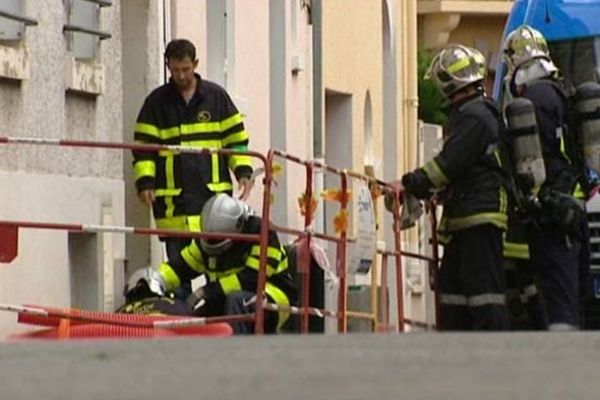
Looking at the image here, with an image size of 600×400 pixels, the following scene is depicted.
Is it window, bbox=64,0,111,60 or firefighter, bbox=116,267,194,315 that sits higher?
window, bbox=64,0,111,60

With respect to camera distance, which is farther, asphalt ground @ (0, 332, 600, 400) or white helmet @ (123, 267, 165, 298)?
white helmet @ (123, 267, 165, 298)

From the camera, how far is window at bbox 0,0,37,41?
578 inches

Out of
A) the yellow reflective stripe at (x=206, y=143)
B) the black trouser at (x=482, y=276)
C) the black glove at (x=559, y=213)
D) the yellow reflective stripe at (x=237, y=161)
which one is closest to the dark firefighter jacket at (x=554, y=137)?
the black glove at (x=559, y=213)

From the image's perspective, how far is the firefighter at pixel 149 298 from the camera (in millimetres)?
14453

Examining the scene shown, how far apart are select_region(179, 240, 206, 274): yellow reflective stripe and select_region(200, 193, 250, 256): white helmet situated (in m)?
0.37

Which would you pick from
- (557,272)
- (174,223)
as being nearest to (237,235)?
(557,272)

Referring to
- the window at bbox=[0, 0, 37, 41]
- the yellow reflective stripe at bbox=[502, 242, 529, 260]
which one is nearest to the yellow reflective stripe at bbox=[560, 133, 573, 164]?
the yellow reflective stripe at bbox=[502, 242, 529, 260]

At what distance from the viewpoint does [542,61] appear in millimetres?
16094

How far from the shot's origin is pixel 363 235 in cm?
1580

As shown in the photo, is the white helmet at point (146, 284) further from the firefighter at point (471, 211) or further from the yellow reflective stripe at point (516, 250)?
the yellow reflective stripe at point (516, 250)

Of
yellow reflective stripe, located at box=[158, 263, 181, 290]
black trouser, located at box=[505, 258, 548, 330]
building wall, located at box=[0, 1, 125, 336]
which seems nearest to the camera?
building wall, located at box=[0, 1, 125, 336]

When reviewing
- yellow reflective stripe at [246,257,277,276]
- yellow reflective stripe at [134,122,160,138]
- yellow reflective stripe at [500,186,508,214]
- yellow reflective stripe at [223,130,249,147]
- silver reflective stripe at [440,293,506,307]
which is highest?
yellow reflective stripe at [134,122,160,138]

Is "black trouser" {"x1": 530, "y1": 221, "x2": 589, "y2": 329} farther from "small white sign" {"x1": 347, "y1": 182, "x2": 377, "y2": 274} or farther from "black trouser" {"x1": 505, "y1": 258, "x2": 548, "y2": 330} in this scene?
"small white sign" {"x1": 347, "y1": 182, "x2": 377, "y2": 274}

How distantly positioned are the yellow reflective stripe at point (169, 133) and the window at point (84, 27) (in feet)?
2.42
